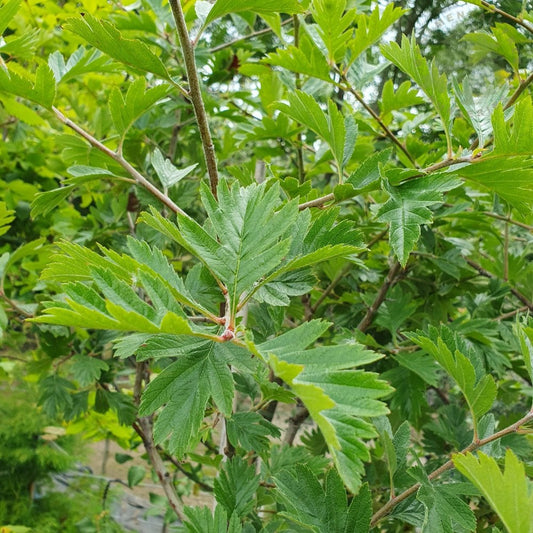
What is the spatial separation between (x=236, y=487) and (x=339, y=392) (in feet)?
1.30

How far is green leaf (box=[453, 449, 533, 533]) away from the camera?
0.38 meters

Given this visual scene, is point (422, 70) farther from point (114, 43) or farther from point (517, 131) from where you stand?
point (114, 43)

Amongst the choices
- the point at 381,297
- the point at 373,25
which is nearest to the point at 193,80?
the point at 373,25

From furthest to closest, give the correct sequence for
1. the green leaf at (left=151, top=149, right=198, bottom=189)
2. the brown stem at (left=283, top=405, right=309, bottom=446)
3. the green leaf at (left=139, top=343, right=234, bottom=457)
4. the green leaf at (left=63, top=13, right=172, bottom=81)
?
the brown stem at (left=283, top=405, right=309, bottom=446)
the green leaf at (left=151, top=149, right=198, bottom=189)
the green leaf at (left=63, top=13, right=172, bottom=81)
the green leaf at (left=139, top=343, right=234, bottom=457)

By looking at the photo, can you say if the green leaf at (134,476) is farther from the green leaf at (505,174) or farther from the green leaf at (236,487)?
the green leaf at (505,174)

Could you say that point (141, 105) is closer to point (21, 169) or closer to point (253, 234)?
point (253, 234)

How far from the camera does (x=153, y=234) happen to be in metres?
1.00

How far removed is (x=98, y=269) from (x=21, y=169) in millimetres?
1771

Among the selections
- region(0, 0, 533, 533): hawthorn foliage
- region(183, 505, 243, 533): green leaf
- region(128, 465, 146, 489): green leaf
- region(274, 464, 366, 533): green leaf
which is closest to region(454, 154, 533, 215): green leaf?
region(0, 0, 533, 533): hawthorn foliage

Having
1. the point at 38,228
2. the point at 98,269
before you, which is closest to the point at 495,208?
the point at 98,269

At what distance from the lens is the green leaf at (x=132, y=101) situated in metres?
0.62

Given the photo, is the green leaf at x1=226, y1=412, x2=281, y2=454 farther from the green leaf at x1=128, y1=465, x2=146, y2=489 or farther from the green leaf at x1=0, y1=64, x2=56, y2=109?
the green leaf at x1=128, y1=465, x2=146, y2=489

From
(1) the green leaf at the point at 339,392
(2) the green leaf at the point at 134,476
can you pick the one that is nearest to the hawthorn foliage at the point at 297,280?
(1) the green leaf at the point at 339,392

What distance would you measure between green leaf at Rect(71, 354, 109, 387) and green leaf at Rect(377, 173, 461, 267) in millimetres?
595
